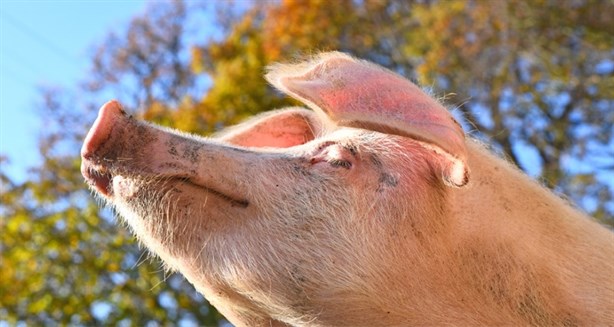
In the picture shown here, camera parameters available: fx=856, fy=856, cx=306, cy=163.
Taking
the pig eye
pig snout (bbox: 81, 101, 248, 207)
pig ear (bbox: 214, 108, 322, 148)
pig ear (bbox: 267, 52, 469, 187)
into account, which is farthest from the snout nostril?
pig ear (bbox: 214, 108, 322, 148)

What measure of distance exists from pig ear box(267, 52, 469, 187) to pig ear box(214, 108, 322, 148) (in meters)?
0.64

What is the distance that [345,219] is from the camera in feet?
→ 7.53

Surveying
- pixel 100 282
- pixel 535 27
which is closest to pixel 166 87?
pixel 100 282

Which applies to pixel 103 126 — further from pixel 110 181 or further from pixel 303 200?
pixel 303 200

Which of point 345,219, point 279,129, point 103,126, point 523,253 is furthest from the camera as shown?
point 279,129

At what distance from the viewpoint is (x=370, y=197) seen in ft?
7.69

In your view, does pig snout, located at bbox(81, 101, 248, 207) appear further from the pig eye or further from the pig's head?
the pig eye

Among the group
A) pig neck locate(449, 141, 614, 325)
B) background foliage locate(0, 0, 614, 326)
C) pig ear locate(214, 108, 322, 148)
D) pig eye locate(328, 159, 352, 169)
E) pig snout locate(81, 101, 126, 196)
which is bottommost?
background foliage locate(0, 0, 614, 326)

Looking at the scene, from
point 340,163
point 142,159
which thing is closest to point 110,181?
point 142,159

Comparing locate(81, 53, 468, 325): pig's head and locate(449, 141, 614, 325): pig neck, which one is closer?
locate(81, 53, 468, 325): pig's head

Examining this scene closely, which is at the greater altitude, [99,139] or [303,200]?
[99,139]

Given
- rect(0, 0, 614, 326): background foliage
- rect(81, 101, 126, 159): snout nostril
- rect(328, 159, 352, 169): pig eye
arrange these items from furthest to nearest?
rect(0, 0, 614, 326): background foliage → rect(328, 159, 352, 169): pig eye → rect(81, 101, 126, 159): snout nostril

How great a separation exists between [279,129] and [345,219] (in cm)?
83

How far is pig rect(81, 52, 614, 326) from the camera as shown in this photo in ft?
7.17
